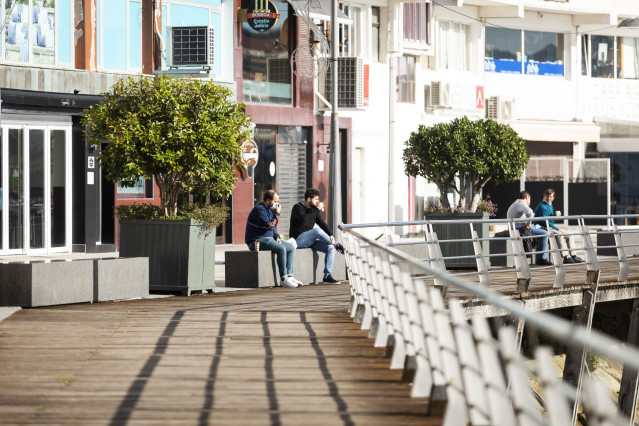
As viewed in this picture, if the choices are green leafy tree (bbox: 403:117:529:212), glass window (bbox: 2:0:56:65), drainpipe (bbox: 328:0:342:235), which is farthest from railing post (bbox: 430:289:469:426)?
green leafy tree (bbox: 403:117:529:212)

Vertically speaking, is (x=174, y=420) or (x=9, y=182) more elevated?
(x=9, y=182)

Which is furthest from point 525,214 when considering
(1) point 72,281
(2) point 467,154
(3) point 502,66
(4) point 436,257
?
(3) point 502,66

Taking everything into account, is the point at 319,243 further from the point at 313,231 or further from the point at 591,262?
the point at 591,262

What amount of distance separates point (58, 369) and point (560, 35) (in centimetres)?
4271

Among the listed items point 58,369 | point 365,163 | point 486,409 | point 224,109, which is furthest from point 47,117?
point 486,409

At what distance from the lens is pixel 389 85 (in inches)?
1625

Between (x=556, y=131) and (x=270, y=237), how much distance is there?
29.8m

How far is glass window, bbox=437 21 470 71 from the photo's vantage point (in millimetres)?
45469

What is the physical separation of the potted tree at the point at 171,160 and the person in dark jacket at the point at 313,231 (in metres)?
2.79

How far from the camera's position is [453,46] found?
46.2 metres

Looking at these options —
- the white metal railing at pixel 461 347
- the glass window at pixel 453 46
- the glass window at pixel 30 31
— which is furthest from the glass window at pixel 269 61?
the white metal railing at pixel 461 347

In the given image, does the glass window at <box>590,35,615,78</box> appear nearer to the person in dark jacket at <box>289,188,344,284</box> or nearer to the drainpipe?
the drainpipe

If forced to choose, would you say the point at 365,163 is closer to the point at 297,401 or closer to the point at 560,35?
the point at 560,35

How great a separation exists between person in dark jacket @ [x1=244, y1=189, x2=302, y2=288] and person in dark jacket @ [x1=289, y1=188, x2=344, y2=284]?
788mm
